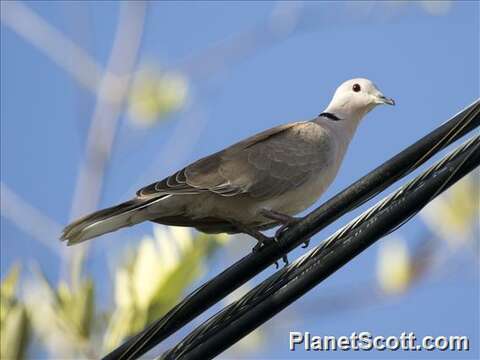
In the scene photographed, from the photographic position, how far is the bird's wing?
5.66 m

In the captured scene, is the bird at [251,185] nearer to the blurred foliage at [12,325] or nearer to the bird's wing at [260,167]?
the bird's wing at [260,167]

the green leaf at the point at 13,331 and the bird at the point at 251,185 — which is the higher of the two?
the bird at the point at 251,185

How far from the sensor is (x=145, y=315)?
210 inches

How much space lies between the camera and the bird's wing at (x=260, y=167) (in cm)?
566

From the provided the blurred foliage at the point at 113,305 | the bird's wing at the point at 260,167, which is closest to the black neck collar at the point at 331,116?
the bird's wing at the point at 260,167

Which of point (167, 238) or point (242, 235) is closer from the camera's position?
point (167, 238)

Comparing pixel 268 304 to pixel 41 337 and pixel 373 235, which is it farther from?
pixel 41 337

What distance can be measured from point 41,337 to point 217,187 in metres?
1.19

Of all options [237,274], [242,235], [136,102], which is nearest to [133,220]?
[242,235]

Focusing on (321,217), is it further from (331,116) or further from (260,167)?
(331,116)

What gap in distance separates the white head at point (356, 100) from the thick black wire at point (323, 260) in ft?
9.75

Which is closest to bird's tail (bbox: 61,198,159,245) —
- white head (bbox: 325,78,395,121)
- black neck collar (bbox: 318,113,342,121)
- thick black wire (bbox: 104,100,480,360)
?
thick black wire (bbox: 104,100,480,360)

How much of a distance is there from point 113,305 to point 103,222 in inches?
23.0

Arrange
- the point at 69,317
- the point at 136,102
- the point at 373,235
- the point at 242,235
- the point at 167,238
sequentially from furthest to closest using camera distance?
the point at 136,102
the point at 242,235
the point at 167,238
the point at 69,317
the point at 373,235
